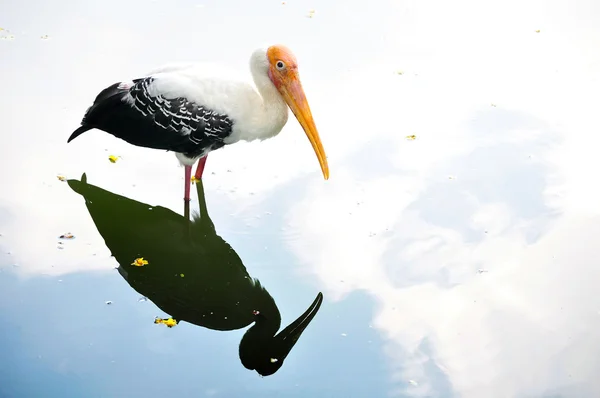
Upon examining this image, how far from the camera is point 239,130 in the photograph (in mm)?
5422

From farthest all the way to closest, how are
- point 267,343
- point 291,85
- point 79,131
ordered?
point 79,131
point 291,85
point 267,343

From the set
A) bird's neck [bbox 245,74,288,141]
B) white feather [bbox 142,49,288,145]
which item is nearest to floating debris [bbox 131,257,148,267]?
white feather [bbox 142,49,288,145]

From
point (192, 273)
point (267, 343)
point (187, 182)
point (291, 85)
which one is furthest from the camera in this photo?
point (187, 182)

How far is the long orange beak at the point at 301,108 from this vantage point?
5402mm

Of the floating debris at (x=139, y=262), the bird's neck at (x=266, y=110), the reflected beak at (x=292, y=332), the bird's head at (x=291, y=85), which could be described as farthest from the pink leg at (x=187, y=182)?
the reflected beak at (x=292, y=332)

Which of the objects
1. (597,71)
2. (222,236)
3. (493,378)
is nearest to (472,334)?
(493,378)

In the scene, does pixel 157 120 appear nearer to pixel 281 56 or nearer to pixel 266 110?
pixel 266 110

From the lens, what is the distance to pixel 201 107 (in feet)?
17.3

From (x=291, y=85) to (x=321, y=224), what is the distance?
0.93 meters

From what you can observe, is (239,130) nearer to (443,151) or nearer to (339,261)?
(339,261)

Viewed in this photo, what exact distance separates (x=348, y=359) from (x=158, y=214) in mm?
1785

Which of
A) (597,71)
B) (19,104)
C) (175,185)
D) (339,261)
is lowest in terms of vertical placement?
(597,71)

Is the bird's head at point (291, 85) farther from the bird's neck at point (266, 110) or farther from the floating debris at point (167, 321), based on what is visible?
the floating debris at point (167, 321)

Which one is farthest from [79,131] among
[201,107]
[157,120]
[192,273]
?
[192,273]
